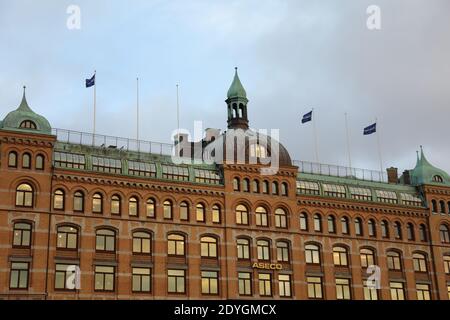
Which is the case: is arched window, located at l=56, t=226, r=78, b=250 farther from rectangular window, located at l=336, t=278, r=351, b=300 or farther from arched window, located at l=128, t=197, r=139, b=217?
rectangular window, located at l=336, t=278, r=351, b=300

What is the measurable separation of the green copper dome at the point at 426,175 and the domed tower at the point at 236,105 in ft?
80.4

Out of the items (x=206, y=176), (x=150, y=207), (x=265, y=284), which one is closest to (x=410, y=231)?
(x=265, y=284)

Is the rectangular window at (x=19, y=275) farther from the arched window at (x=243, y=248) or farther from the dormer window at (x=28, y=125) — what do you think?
the arched window at (x=243, y=248)

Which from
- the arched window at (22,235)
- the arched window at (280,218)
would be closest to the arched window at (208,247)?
the arched window at (280,218)

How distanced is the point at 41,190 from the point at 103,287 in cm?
1151

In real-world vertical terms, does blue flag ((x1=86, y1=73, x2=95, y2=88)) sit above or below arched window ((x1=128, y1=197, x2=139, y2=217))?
above

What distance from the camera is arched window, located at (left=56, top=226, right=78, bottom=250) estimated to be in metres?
72.8


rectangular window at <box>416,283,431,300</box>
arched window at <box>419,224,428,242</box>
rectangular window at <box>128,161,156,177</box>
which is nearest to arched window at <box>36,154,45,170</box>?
rectangular window at <box>128,161,156,177</box>

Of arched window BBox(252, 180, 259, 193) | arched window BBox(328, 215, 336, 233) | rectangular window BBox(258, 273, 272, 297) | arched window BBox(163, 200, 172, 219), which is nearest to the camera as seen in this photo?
arched window BBox(163, 200, 172, 219)

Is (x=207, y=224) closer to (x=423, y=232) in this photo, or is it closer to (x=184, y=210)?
(x=184, y=210)

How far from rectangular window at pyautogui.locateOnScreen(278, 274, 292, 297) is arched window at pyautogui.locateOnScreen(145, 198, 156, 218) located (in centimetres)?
1645

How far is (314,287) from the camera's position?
3342 inches

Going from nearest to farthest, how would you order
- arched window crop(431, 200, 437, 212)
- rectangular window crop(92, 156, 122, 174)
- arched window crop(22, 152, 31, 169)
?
arched window crop(22, 152, 31, 169)
rectangular window crop(92, 156, 122, 174)
arched window crop(431, 200, 437, 212)
